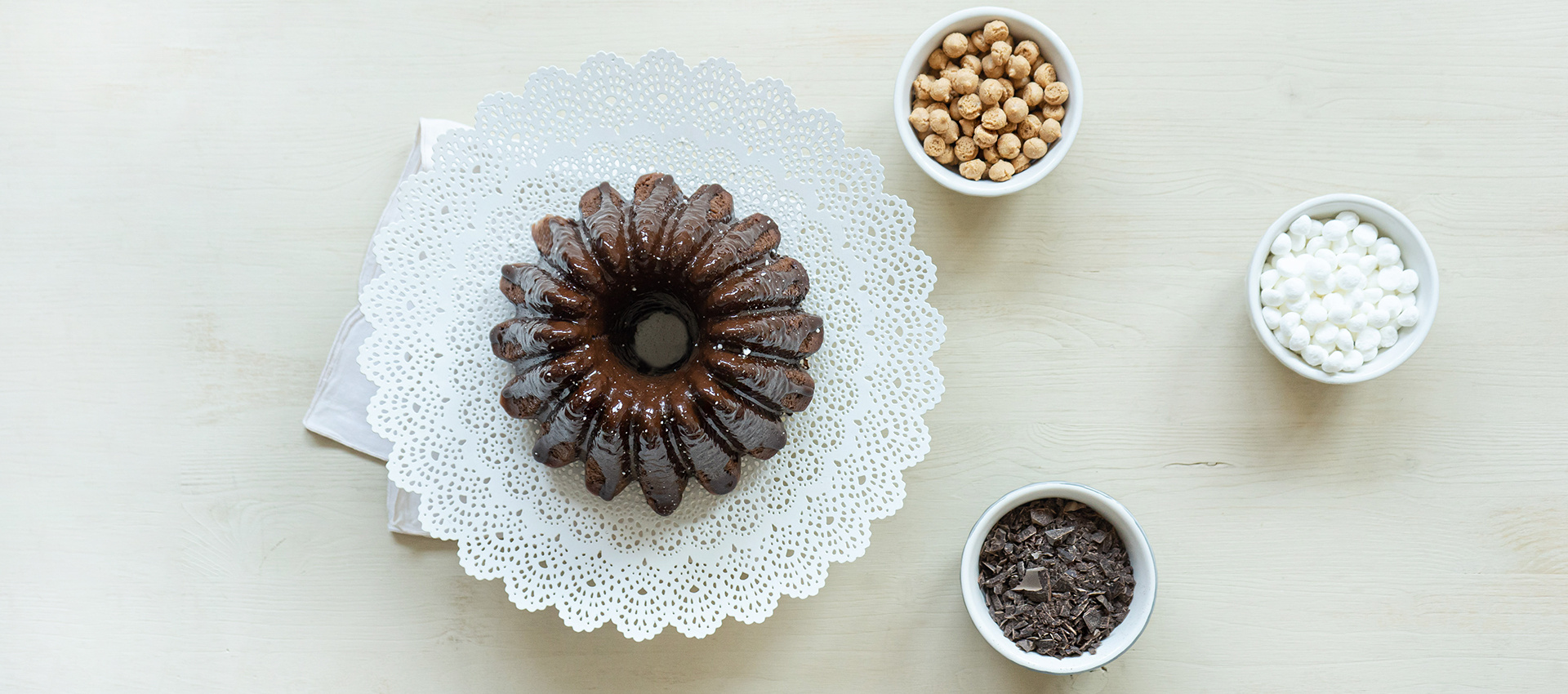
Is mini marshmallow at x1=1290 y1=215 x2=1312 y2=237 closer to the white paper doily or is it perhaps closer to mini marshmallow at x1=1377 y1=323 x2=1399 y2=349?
mini marshmallow at x1=1377 y1=323 x2=1399 y2=349

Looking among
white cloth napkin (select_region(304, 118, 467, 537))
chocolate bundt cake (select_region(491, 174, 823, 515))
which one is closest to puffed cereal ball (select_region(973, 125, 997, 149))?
chocolate bundt cake (select_region(491, 174, 823, 515))

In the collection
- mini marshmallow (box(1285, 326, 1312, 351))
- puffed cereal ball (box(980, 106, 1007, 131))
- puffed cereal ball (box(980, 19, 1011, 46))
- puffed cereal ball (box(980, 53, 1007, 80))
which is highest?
puffed cereal ball (box(980, 19, 1011, 46))

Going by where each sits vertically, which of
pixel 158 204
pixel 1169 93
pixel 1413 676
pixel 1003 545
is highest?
pixel 1169 93

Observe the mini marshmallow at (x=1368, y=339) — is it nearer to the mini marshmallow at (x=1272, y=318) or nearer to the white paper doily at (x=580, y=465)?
the mini marshmallow at (x=1272, y=318)

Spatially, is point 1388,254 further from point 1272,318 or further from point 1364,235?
point 1272,318

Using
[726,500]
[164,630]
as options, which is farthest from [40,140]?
[726,500]

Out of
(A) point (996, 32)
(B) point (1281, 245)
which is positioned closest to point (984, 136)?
(A) point (996, 32)

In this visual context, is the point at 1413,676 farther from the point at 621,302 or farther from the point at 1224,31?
the point at 621,302
